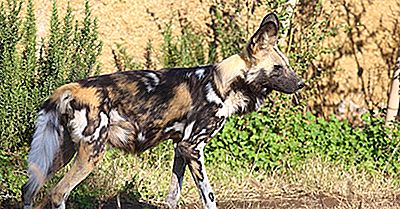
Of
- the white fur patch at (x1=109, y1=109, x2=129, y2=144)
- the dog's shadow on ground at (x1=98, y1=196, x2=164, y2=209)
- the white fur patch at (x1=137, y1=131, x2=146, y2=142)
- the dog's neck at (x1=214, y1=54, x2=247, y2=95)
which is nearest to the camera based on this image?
the white fur patch at (x1=109, y1=109, x2=129, y2=144)

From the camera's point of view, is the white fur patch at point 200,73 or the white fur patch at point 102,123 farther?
the white fur patch at point 200,73

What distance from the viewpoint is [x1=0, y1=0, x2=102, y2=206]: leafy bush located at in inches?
223

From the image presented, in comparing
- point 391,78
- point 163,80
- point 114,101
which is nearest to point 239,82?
point 163,80

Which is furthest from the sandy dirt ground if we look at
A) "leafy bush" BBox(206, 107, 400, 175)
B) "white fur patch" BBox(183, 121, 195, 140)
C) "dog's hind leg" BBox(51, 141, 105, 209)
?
"dog's hind leg" BBox(51, 141, 105, 209)

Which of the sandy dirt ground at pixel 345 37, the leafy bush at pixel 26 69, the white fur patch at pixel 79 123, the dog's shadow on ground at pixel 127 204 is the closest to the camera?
the white fur patch at pixel 79 123

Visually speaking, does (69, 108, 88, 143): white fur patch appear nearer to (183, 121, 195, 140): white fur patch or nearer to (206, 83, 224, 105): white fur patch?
(183, 121, 195, 140): white fur patch

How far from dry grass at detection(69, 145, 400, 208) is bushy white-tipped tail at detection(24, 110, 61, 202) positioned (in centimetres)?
90

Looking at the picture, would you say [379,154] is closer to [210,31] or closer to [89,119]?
[210,31]

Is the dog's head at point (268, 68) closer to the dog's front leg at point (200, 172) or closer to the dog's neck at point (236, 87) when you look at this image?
the dog's neck at point (236, 87)

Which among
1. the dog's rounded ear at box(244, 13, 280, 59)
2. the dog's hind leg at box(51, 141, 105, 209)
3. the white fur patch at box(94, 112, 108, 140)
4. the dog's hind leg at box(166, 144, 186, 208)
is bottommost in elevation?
the dog's hind leg at box(166, 144, 186, 208)

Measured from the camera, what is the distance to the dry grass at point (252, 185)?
5.71 metres

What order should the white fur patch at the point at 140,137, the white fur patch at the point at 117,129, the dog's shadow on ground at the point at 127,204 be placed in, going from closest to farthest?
1. the white fur patch at the point at 117,129
2. the white fur patch at the point at 140,137
3. the dog's shadow on ground at the point at 127,204

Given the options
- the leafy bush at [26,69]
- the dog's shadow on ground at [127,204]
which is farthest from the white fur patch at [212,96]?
the leafy bush at [26,69]

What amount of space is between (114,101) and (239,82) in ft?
2.59
